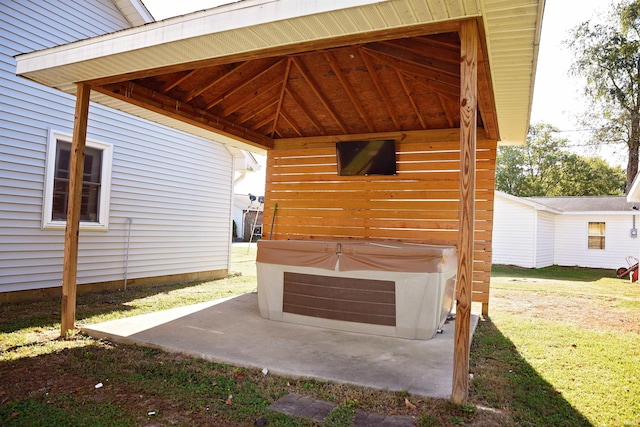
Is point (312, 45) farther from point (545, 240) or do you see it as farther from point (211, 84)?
point (545, 240)

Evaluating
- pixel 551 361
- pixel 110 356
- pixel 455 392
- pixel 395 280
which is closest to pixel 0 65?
pixel 110 356

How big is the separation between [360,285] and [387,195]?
2.71 m

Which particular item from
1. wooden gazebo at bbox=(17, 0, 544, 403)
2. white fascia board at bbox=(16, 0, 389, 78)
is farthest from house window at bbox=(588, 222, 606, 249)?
white fascia board at bbox=(16, 0, 389, 78)

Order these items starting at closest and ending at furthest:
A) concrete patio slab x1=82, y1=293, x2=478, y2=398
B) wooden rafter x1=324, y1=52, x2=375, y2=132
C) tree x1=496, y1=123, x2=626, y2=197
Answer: concrete patio slab x1=82, y1=293, x2=478, y2=398 → wooden rafter x1=324, y1=52, x2=375, y2=132 → tree x1=496, y1=123, x2=626, y2=197

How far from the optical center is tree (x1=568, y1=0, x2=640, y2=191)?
56.7 ft

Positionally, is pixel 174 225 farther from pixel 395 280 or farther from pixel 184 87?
pixel 395 280

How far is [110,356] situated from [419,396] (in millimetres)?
2615

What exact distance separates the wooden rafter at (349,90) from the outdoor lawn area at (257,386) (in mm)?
3404

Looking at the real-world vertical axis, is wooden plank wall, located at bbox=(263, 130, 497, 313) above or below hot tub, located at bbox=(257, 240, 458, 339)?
above

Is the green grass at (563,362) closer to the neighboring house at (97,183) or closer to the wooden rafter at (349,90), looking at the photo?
the wooden rafter at (349,90)

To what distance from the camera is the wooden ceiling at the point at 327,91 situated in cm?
426

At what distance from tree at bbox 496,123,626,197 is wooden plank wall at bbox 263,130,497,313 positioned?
24.3 m

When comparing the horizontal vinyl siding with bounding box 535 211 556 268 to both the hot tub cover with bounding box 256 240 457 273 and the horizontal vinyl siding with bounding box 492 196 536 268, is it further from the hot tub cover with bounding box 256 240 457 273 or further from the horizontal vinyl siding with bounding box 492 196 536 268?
the hot tub cover with bounding box 256 240 457 273

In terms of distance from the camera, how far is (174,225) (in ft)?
27.5
